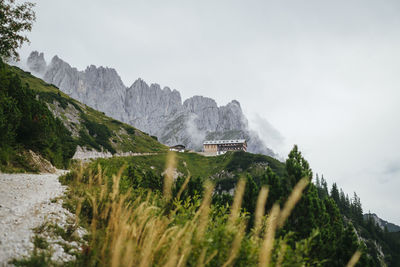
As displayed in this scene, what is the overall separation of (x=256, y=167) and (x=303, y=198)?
91.4 metres

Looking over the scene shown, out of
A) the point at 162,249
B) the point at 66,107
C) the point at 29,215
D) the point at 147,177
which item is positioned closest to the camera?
the point at 162,249

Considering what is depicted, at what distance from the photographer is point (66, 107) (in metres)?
86.8

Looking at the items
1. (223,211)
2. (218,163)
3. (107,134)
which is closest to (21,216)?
(223,211)

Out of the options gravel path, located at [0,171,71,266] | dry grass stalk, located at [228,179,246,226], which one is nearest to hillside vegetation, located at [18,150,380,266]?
dry grass stalk, located at [228,179,246,226]

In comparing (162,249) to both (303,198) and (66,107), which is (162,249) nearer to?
(303,198)

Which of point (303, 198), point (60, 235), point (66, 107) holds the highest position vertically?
point (66, 107)

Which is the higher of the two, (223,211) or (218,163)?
(218,163)

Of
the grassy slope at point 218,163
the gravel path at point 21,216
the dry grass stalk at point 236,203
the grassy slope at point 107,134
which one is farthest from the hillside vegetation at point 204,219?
the grassy slope at point 218,163

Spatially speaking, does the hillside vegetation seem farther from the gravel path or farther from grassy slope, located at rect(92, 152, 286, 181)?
grassy slope, located at rect(92, 152, 286, 181)

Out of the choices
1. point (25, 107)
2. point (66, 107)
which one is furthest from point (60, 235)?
point (66, 107)

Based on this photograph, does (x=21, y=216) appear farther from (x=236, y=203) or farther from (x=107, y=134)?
(x=107, y=134)

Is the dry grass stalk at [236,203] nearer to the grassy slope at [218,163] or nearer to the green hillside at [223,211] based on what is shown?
the green hillside at [223,211]

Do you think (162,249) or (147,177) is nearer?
(162,249)

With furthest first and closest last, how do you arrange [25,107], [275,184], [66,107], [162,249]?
1. [66,107]
2. [25,107]
3. [275,184]
4. [162,249]
